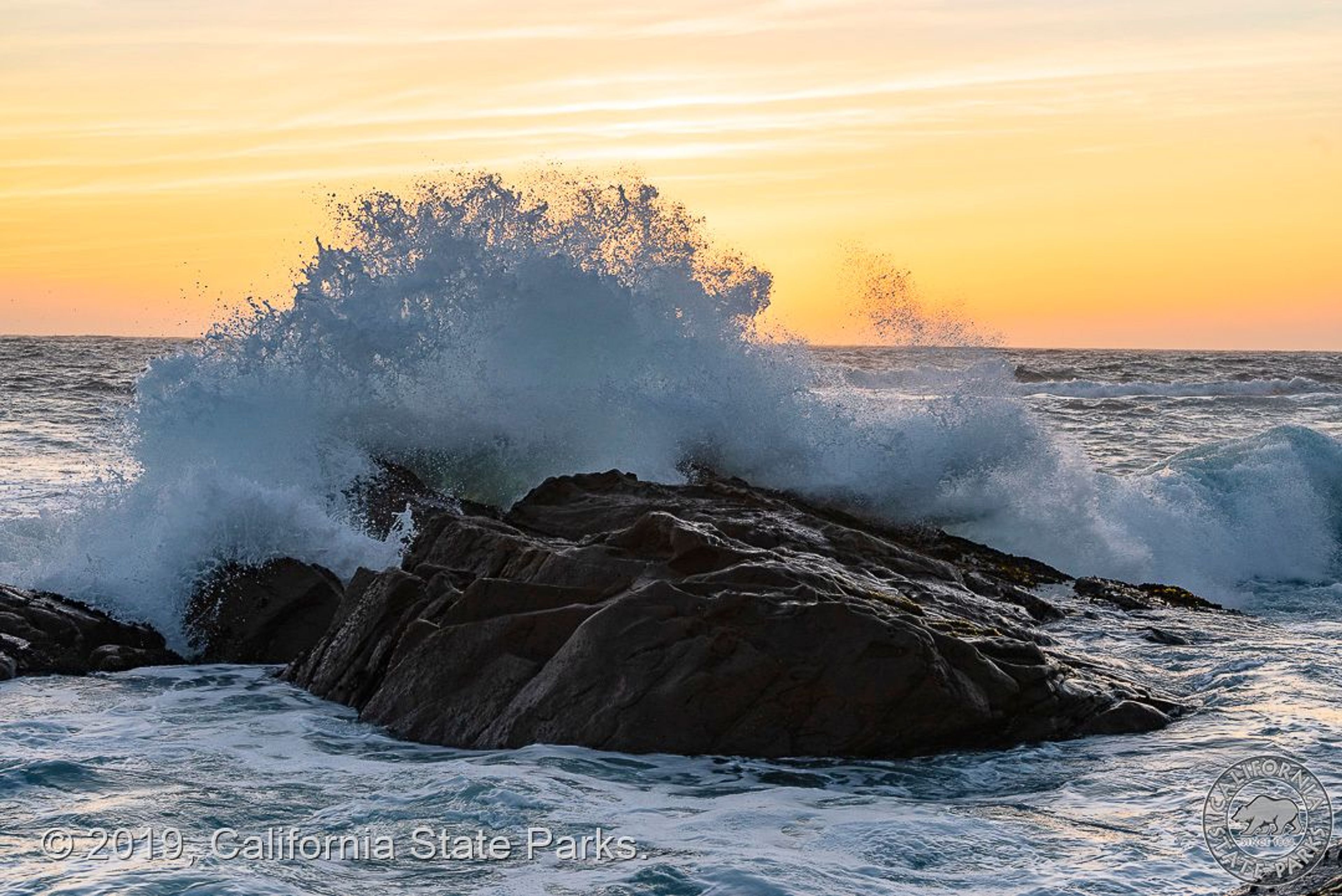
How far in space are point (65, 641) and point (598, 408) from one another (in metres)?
5.61

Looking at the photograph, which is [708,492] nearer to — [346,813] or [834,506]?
[834,506]

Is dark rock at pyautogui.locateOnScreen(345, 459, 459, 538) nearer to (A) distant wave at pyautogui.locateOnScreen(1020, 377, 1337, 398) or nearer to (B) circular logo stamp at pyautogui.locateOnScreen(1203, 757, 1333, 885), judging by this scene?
(B) circular logo stamp at pyautogui.locateOnScreen(1203, 757, 1333, 885)

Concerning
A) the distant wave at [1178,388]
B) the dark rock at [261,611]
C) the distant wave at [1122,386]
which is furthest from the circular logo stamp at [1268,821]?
the distant wave at [1178,388]

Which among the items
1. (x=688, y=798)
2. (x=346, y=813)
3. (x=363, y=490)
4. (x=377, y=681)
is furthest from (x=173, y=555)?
(x=688, y=798)

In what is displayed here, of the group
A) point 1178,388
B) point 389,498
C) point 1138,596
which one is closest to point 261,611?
point 389,498

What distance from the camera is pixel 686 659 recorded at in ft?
19.2

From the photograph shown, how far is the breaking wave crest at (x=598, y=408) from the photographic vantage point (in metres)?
11.1

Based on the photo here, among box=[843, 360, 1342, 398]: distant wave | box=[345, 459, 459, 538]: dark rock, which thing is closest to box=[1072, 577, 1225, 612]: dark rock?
box=[345, 459, 459, 538]: dark rock

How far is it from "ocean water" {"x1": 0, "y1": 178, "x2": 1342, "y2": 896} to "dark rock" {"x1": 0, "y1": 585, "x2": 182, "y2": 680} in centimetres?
23

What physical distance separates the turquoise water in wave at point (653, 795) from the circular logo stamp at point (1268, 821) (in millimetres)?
83

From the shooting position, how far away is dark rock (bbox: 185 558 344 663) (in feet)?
27.0

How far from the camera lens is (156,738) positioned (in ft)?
20.4

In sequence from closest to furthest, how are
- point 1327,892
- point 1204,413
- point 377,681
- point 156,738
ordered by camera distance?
point 1327,892
point 156,738
point 377,681
point 1204,413

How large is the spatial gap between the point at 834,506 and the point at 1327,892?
8447 mm
